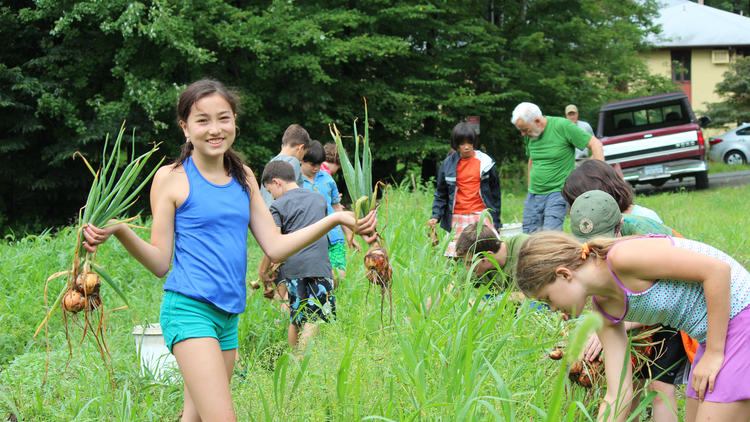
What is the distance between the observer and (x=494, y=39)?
17781 millimetres

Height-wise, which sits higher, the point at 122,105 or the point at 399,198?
the point at 122,105

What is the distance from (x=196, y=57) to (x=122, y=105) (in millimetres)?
1903

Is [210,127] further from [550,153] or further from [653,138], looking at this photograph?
[653,138]

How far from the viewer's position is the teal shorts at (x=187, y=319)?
7.83 ft

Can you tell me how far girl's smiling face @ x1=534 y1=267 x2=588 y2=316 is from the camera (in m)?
2.37

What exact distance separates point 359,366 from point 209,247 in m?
0.90

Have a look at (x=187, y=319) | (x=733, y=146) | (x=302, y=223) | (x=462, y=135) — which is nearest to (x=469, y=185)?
(x=462, y=135)

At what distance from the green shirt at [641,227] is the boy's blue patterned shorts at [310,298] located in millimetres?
1882

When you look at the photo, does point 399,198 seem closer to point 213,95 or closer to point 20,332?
point 20,332

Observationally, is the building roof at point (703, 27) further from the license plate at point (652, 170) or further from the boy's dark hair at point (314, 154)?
the boy's dark hair at point (314, 154)

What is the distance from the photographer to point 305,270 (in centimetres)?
425

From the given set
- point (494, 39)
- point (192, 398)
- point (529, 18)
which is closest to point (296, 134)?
point (192, 398)

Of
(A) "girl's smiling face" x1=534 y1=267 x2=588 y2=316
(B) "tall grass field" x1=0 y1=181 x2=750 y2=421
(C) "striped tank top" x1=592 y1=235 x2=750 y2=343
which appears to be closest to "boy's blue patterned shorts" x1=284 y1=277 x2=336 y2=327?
(B) "tall grass field" x1=0 y1=181 x2=750 y2=421

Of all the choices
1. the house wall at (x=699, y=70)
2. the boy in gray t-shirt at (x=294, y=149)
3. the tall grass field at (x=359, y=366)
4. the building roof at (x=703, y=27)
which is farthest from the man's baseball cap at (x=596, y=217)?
the house wall at (x=699, y=70)
